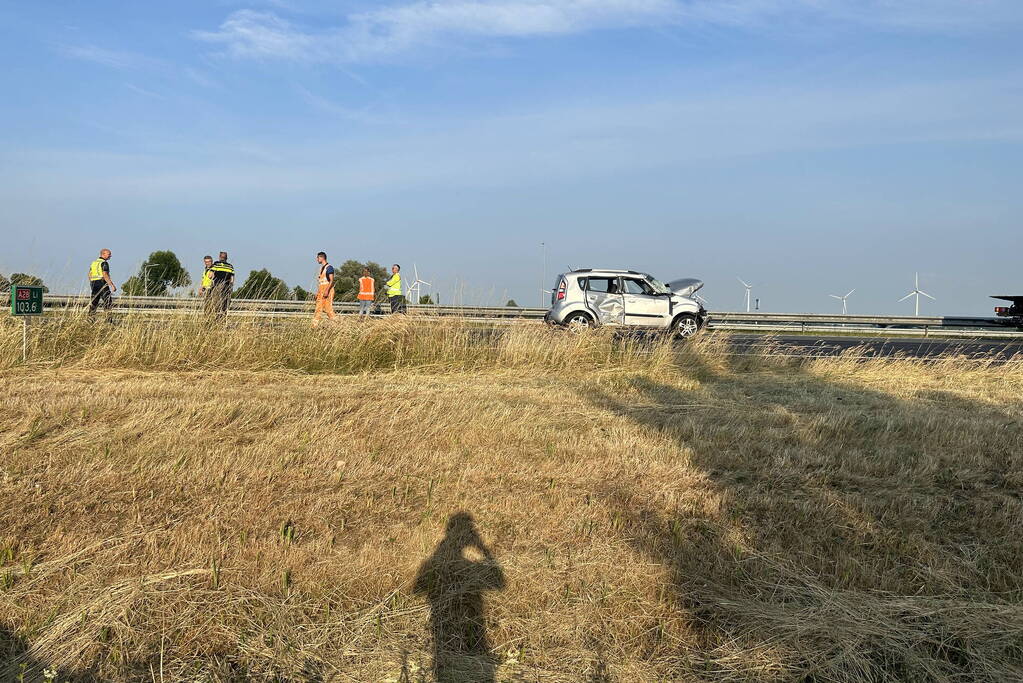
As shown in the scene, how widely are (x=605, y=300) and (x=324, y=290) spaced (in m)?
6.52

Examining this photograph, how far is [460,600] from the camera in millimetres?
4445

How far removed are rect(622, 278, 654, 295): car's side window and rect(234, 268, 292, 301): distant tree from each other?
8.33 metres

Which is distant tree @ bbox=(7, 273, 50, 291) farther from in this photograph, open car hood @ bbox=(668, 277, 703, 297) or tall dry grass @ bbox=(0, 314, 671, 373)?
open car hood @ bbox=(668, 277, 703, 297)

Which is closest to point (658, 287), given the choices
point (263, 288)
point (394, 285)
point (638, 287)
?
point (638, 287)

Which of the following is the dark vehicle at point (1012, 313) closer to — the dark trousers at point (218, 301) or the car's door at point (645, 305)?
the car's door at point (645, 305)

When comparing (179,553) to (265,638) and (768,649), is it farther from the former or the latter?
(768,649)

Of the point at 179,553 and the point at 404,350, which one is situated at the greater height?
the point at 404,350

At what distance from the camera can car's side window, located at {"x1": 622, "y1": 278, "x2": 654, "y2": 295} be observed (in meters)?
19.5

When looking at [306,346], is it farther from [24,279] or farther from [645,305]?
[645,305]

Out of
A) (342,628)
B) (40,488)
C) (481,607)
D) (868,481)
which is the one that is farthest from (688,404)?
(40,488)

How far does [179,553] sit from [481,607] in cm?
182

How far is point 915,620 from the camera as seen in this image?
4.33 metres

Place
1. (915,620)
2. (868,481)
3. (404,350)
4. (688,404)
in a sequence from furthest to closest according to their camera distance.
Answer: (404,350), (688,404), (868,481), (915,620)

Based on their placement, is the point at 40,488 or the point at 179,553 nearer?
the point at 179,553
